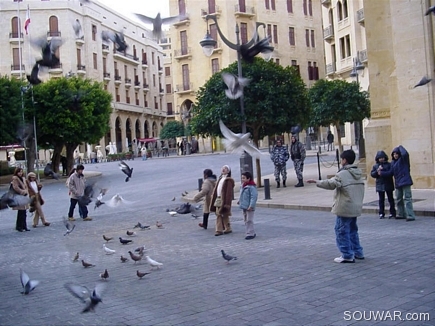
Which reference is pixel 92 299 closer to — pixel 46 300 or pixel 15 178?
pixel 46 300

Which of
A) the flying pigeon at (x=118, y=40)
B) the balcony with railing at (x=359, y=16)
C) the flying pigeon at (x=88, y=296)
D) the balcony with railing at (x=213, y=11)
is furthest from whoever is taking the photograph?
the balcony with railing at (x=213, y=11)

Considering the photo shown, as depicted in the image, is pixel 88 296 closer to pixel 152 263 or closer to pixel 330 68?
pixel 152 263

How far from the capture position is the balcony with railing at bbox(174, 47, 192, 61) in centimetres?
5950

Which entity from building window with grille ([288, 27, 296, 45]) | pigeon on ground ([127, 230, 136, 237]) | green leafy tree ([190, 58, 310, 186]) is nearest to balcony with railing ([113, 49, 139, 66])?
building window with grille ([288, 27, 296, 45])

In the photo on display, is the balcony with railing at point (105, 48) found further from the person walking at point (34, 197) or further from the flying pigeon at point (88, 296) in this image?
the flying pigeon at point (88, 296)

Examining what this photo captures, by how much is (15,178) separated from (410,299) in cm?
1046

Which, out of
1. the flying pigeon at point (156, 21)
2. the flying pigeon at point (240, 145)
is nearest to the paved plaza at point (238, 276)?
the flying pigeon at point (240, 145)

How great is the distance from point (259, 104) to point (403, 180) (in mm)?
7631

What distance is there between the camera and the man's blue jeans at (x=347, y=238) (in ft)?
24.1

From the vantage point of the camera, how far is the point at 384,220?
1115 centimetres

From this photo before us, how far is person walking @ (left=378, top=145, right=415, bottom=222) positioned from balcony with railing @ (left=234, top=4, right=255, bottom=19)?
156 ft

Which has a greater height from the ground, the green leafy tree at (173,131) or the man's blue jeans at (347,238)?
the green leafy tree at (173,131)

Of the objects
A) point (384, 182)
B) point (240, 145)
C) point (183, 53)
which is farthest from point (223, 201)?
point (183, 53)

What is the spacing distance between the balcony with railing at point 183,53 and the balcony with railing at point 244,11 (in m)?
6.99
